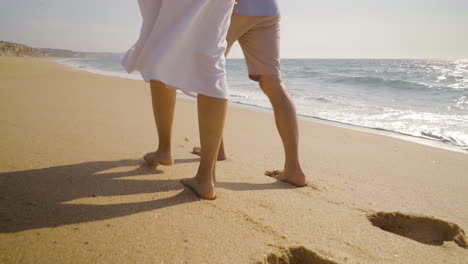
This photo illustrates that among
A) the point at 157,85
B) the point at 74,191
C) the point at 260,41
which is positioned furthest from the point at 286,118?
the point at 74,191

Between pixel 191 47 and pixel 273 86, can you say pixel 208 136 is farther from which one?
pixel 273 86

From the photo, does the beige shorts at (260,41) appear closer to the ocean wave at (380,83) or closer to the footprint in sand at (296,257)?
the footprint in sand at (296,257)

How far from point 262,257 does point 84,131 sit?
1.87 meters

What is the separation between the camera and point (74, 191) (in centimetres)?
134

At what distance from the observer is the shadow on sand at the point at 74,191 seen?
1.11 m

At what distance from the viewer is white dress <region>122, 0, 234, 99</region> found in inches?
49.9

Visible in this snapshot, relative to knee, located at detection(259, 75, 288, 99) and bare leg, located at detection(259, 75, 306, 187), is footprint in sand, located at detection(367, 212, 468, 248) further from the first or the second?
knee, located at detection(259, 75, 288, 99)

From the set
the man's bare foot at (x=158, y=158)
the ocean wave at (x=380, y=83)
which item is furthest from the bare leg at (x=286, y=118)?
the ocean wave at (x=380, y=83)

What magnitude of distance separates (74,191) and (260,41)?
1.23 metres

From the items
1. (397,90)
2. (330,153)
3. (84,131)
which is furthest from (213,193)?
(397,90)

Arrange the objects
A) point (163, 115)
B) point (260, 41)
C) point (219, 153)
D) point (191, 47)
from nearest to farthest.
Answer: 1. point (191, 47)
2. point (163, 115)
3. point (260, 41)
4. point (219, 153)

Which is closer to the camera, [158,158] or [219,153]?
[158,158]

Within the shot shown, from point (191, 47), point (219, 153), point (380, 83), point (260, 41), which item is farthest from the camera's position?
point (380, 83)

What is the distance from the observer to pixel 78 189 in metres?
1.37
